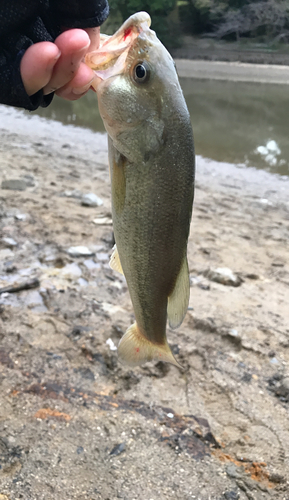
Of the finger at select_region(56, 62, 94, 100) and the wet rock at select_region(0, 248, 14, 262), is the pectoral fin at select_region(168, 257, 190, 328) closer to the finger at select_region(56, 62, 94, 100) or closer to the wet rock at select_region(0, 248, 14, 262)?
the finger at select_region(56, 62, 94, 100)

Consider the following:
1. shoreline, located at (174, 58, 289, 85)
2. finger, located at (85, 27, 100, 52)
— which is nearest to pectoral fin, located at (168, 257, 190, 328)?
finger, located at (85, 27, 100, 52)

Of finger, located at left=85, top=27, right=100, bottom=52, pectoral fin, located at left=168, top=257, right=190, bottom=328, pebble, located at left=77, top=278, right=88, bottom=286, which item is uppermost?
finger, located at left=85, top=27, right=100, bottom=52

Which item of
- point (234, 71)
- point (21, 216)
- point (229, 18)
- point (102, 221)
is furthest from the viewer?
point (229, 18)

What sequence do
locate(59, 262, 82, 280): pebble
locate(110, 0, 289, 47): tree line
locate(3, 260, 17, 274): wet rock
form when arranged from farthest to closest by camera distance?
locate(110, 0, 289, 47): tree line, locate(59, 262, 82, 280): pebble, locate(3, 260, 17, 274): wet rock

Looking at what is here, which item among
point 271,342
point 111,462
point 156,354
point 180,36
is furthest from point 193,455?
point 180,36

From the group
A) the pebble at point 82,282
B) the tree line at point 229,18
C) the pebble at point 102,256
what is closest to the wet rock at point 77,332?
the pebble at point 82,282

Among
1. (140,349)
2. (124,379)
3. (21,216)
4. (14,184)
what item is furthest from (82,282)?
(14,184)

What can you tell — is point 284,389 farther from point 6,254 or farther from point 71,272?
point 6,254
